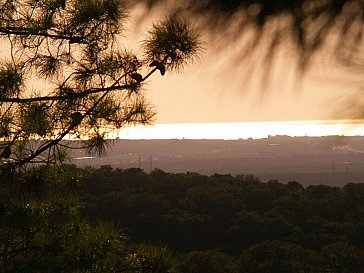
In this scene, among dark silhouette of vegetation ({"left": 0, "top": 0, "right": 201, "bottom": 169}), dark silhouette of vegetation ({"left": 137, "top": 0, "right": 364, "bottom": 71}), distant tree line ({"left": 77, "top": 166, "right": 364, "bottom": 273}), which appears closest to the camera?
dark silhouette of vegetation ({"left": 137, "top": 0, "right": 364, "bottom": 71})

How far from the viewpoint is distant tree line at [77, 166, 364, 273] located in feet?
65.9

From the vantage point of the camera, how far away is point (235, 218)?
24734mm

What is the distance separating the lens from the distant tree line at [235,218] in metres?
20.1

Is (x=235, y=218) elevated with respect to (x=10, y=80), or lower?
lower

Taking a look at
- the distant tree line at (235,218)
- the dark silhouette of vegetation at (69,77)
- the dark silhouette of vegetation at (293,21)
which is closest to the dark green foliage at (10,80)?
the dark silhouette of vegetation at (69,77)

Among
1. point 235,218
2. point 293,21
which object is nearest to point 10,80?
point 293,21

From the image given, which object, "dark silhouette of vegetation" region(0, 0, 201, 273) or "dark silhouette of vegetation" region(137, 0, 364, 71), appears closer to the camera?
"dark silhouette of vegetation" region(137, 0, 364, 71)

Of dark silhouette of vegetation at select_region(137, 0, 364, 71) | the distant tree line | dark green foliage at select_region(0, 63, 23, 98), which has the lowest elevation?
the distant tree line

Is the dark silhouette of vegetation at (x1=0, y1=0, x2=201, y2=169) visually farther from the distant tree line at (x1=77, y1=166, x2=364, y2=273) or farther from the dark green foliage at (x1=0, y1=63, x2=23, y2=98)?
the distant tree line at (x1=77, y1=166, x2=364, y2=273)

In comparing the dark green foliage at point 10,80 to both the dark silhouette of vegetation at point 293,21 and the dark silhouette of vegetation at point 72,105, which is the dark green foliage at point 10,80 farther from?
the dark silhouette of vegetation at point 293,21

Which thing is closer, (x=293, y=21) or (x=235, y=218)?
(x=293, y=21)

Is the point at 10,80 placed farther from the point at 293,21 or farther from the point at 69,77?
the point at 293,21

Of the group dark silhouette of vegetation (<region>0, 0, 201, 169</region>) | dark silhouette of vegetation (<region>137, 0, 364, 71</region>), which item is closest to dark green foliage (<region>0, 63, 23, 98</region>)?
dark silhouette of vegetation (<region>0, 0, 201, 169</region>)

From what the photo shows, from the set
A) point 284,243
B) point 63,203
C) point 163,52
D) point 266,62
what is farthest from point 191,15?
point 284,243
